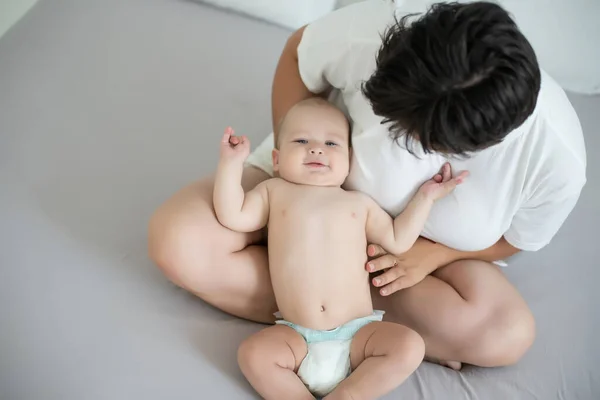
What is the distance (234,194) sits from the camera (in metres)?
1.00

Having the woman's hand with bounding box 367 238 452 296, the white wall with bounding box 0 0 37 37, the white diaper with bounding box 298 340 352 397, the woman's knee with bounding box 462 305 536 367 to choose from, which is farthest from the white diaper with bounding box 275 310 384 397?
the white wall with bounding box 0 0 37 37

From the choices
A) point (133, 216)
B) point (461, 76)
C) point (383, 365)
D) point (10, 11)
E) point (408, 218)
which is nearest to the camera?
point (461, 76)

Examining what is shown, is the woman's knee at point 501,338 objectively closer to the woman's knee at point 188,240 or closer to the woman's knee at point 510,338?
the woman's knee at point 510,338

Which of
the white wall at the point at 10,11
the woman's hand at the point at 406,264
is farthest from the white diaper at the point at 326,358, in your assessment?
the white wall at the point at 10,11

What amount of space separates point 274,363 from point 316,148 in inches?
14.0

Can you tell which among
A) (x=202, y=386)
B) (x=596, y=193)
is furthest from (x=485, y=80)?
(x=596, y=193)

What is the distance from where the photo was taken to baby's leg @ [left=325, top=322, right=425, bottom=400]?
90 centimetres

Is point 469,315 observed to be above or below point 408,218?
below

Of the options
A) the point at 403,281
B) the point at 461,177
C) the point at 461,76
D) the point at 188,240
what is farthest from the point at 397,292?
the point at 461,76

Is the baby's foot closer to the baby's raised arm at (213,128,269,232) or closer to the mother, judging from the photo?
the mother

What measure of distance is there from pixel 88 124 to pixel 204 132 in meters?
0.26

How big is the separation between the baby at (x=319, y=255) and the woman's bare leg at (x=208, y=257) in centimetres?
4

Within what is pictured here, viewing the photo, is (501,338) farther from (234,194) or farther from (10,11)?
(10,11)

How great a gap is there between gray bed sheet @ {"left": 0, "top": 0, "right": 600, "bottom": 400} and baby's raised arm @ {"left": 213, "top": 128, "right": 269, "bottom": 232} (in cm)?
18
